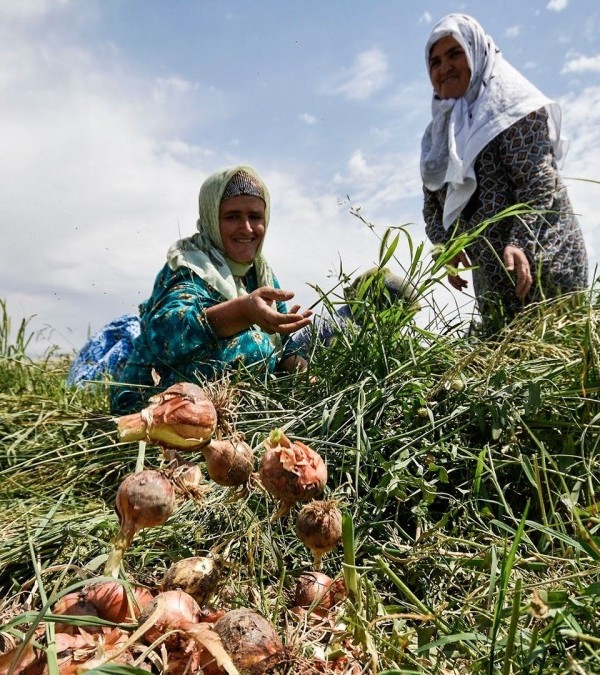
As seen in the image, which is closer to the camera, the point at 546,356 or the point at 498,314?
the point at 546,356

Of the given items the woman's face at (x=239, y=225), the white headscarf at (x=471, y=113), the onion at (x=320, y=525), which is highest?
the white headscarf at (x=471, y=113)

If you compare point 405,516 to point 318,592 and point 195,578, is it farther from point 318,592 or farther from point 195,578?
point 195,578

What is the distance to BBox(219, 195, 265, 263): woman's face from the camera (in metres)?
2.23

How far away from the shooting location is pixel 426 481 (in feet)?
3.14

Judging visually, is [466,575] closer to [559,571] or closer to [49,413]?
[559,571]

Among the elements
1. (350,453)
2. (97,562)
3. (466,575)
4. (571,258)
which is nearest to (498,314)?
(571,258)

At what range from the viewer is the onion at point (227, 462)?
28.8 inches

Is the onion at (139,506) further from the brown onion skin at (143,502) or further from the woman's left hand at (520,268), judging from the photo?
the woman's left hand at (520,268)

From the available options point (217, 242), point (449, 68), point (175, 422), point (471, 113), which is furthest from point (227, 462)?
point (449, 68)

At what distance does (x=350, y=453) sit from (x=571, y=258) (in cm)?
→ 151

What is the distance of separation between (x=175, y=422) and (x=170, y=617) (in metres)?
0.22

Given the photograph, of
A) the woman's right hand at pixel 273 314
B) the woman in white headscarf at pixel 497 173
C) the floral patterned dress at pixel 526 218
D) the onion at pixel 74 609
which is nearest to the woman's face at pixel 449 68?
the woman in white headscarf at pixel 497 173

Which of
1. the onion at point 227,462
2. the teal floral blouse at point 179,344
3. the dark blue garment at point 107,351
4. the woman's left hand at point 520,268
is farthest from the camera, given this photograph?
the dark blue garment at point 107,351

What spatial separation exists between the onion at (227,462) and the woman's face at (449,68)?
211 cm
